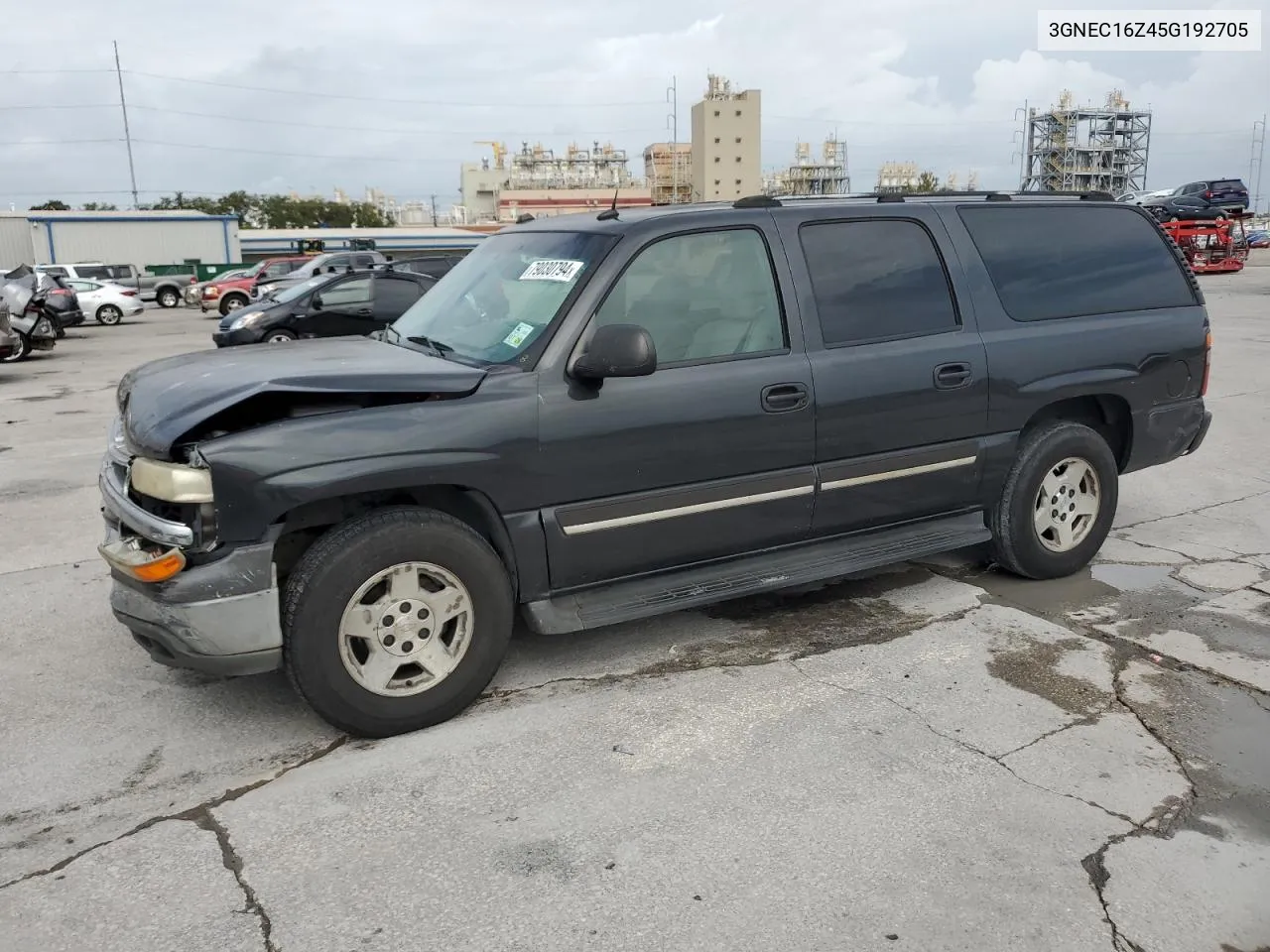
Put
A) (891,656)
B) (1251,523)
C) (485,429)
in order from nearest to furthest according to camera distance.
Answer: (485,429) < (891,656) < (1251,523)

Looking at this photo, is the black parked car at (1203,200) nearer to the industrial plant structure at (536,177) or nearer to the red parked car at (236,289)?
the red parked car at (236,289)

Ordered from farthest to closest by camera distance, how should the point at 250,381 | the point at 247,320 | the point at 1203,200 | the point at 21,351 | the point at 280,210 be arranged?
the point at 280,210 < the point at 1203,200 < the point at 21,351 < the point at 247,320 < the point at 250,381

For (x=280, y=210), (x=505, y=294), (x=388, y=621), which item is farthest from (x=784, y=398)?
(x=280, y=210)

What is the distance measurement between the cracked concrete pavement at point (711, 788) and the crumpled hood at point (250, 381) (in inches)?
45.5

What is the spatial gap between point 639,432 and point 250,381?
1407 mm

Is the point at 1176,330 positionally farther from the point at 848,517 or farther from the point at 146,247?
the point at 146,247

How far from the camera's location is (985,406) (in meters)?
4.64

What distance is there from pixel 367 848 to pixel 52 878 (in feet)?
2.81

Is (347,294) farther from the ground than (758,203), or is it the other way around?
(758,203)

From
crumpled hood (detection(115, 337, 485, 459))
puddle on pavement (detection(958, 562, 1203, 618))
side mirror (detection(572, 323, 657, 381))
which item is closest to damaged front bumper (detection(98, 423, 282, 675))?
crumpled hood (detection(115, 337, 485, 459))

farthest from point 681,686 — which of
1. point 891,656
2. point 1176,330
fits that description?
point 1176,330

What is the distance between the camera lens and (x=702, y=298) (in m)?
4.05

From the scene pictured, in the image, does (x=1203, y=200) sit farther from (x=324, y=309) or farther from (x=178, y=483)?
(x=178, y=483)

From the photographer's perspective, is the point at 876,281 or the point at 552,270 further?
the point at 876,281
